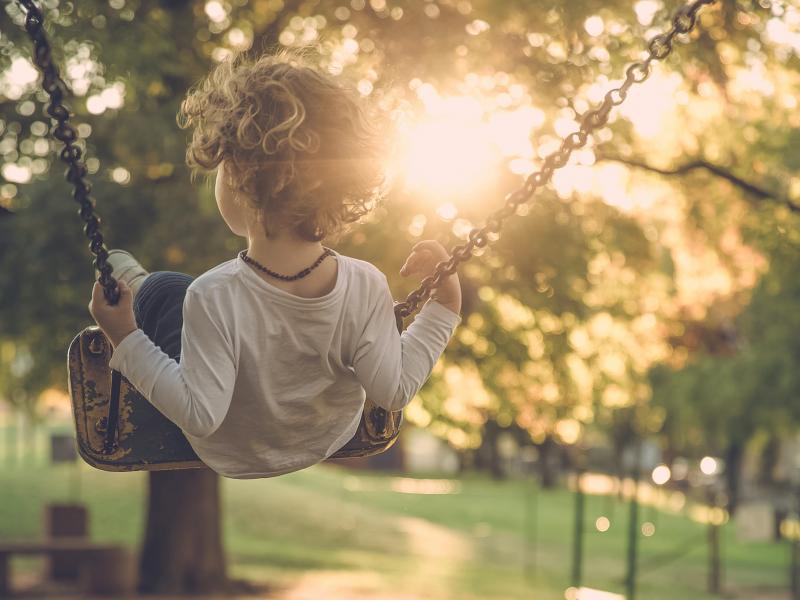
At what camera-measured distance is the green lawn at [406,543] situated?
1878 cm

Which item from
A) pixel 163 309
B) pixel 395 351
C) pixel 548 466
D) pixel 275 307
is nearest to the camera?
pixel 275 307

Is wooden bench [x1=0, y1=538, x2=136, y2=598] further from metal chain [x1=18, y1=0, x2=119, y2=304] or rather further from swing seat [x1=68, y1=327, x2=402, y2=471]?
metal chain [x1=18, y1=0, x2=119, y2=304]

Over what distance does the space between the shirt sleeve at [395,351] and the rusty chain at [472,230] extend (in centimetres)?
6

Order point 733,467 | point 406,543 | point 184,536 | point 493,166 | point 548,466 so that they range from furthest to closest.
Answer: point 548,466 < point 733,467 < point 406,543 < point 184,536 < point 493,166

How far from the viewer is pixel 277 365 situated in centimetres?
249

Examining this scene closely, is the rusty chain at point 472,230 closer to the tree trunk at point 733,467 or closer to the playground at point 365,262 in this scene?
the playground at point 365,262

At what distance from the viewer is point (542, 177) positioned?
9.58ft

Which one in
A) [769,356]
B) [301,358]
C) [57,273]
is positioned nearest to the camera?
[301,358]

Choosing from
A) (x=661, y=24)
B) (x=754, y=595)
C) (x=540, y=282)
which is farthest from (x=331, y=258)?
(x=754, y=595)

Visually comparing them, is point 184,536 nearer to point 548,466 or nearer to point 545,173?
point 545,173

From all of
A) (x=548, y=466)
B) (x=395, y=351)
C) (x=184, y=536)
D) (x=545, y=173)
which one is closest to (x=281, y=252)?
(x=395, y=351)

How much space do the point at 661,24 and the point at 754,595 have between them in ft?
41.0

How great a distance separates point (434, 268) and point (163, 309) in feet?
2.12

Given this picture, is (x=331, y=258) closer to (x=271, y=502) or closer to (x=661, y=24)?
(x=661, y=24)
